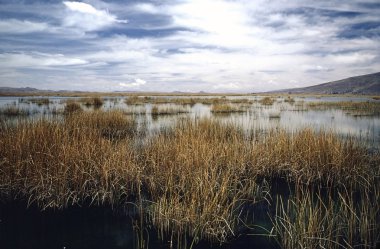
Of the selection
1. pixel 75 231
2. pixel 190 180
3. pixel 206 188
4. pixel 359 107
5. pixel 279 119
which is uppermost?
pixel 359 107

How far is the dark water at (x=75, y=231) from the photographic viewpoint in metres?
4.24

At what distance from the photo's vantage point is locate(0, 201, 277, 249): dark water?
4238 mm

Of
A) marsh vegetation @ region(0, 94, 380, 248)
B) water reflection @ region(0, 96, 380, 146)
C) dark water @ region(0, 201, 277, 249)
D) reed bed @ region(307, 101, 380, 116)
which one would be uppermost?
reed bed @ region(307, 101, 380, 116)

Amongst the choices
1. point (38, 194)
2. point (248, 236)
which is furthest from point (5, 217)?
point (248, 236)

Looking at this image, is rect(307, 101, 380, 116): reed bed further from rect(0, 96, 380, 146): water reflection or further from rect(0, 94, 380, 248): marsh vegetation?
rect(0, 94, 380, 248): marsh vegetation

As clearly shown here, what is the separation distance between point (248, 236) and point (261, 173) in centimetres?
273

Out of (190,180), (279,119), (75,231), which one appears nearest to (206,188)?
(190,180)

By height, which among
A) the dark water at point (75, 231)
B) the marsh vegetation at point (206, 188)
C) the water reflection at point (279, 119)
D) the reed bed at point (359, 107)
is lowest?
the dark water at point (75, 231)

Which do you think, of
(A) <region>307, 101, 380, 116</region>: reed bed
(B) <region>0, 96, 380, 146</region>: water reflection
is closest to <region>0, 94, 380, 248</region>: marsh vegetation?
(B) <region>0, 96, 380, 146</region>: water reflection

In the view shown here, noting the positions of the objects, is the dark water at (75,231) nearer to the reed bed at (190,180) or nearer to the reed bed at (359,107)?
the reed bed at (190,180)

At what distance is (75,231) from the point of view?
4.70m

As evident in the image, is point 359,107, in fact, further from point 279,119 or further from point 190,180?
point 190,180

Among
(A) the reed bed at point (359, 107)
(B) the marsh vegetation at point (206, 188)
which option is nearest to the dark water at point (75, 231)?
(B) the marsh vegetation at point (206, 188)

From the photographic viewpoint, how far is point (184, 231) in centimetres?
429
